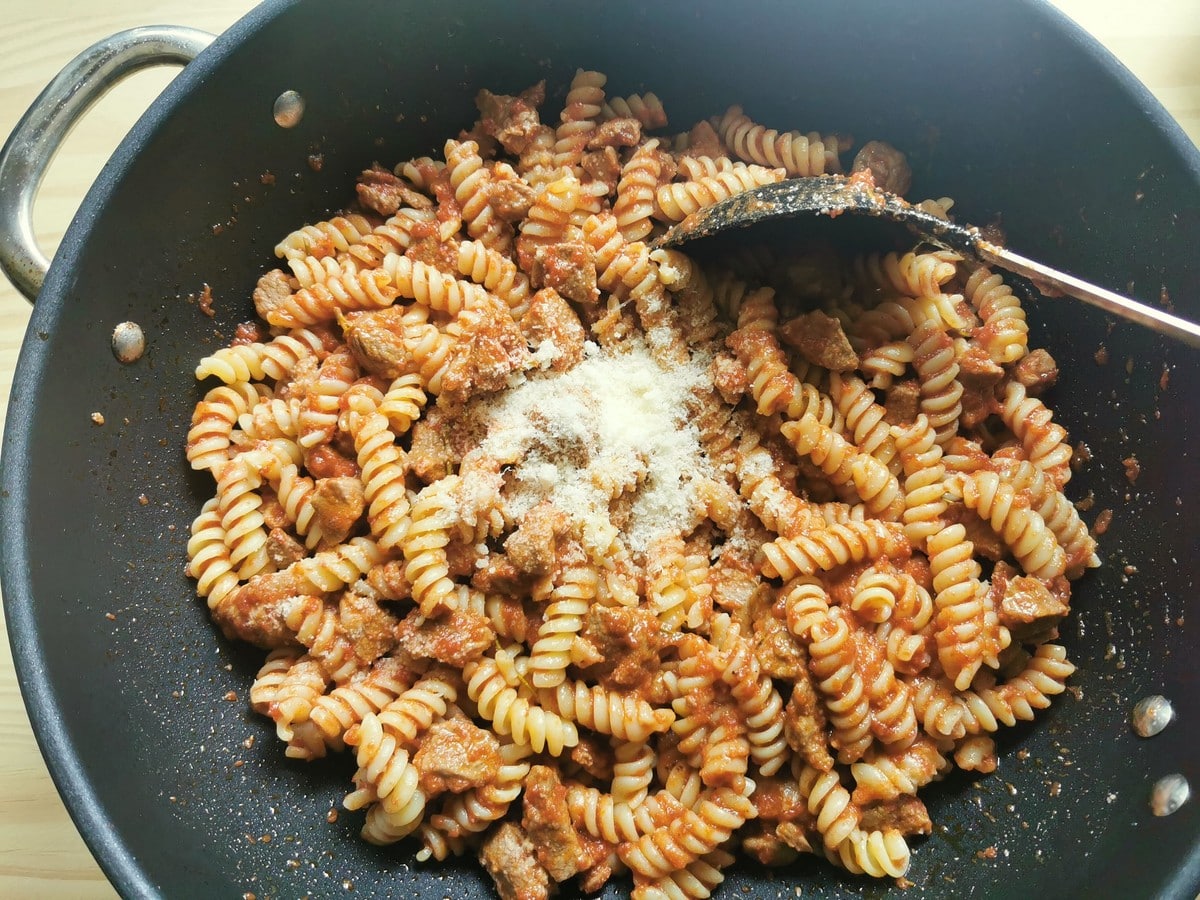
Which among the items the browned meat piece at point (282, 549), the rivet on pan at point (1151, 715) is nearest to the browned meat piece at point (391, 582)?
the browned meat piece at point (282, 549)

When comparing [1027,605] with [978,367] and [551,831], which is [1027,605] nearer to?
[978,367]

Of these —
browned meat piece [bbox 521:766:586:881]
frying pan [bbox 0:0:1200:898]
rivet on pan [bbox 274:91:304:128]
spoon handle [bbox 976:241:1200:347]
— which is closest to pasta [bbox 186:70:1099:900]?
browned meat piece [bbox 521:766:586:881]

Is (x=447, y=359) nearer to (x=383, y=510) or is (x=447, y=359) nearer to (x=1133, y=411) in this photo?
(x=383, y=510)

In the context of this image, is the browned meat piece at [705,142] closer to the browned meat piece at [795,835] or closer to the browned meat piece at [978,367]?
the browned meat piece at [978,367]

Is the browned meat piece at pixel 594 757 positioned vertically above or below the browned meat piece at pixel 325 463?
below

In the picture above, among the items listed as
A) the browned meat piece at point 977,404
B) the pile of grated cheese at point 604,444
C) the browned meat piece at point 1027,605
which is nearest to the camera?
the browned meat piece at point 1027,605

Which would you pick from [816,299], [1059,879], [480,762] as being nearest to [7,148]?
[480,762]
